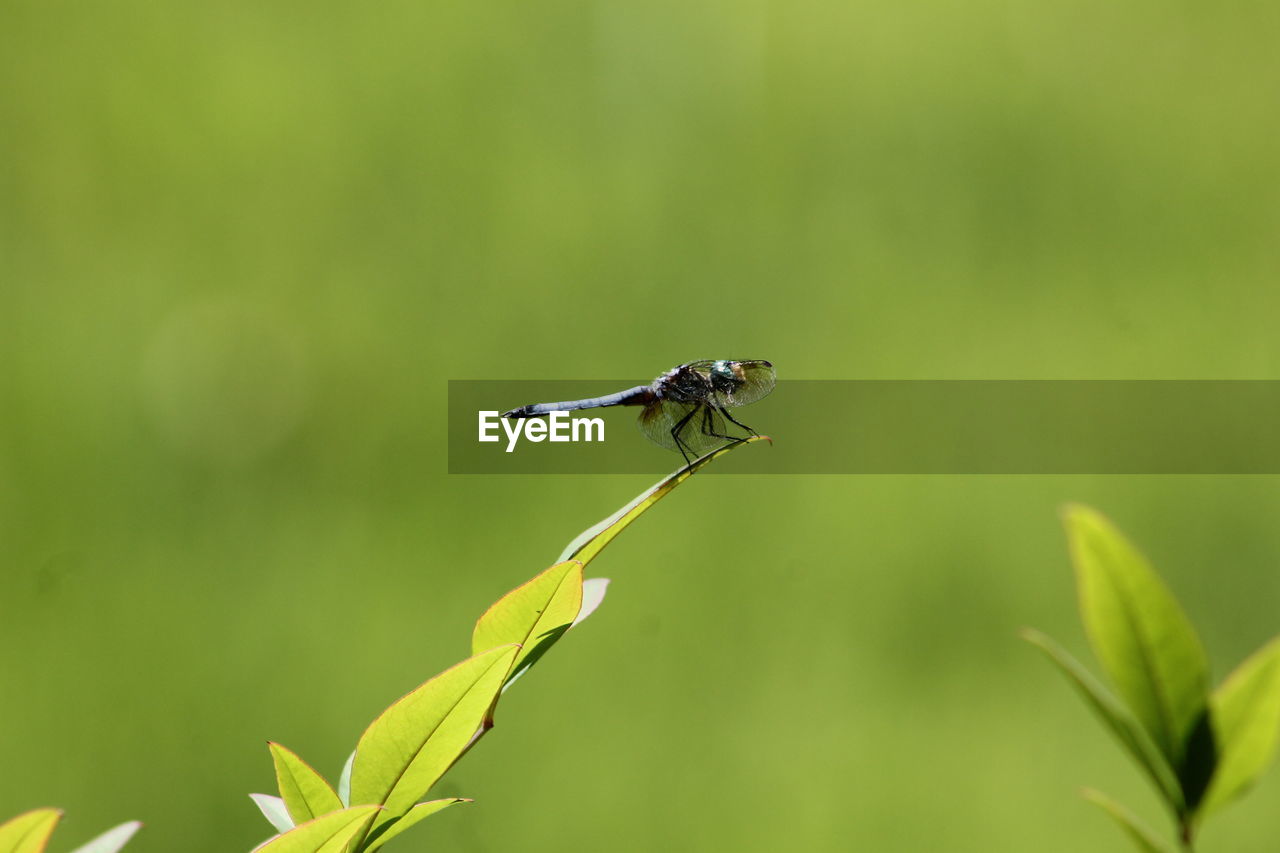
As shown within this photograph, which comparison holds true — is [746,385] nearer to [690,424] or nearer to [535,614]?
[690,424]

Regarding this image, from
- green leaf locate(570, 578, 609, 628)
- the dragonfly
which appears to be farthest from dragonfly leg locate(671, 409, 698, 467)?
green leaf locate(570, 578, 609, 628)

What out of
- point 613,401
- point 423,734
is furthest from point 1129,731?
point 613,401

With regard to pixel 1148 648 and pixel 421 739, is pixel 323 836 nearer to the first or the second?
pixel 421 739

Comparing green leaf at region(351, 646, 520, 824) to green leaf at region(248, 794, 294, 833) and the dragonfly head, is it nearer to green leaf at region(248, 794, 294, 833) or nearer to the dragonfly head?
green leaf at region(248, 794, 294, 833)

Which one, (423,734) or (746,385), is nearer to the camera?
(423,734)

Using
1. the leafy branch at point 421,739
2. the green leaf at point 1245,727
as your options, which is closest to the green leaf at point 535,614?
the leafy branch at point 421,739

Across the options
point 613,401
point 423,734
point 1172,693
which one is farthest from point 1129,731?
point 613,401

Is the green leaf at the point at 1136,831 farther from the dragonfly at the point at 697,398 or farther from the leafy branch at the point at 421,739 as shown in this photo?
the dragonfly at the point at 697,398
